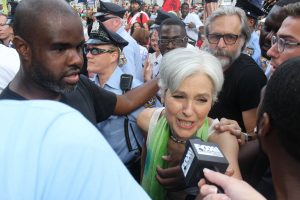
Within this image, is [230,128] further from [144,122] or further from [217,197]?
[217,197]

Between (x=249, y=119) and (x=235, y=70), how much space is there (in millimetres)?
397

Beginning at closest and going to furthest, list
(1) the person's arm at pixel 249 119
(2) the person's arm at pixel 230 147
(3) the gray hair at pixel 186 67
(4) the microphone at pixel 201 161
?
(4) the microphone at pixel 201 161, (2) the person's arm at pixel 230 147, (3) the gray hair at pixel 186 67, (1) the person's arm at pixel 249 119

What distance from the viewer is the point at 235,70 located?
2.53 m

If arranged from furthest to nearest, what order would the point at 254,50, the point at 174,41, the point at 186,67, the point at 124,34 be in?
the point at 124,34, the point at 254,50, the point at 174,41, the point at 186,67

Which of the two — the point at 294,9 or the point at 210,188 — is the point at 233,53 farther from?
the point at 210,188

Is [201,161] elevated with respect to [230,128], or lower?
elevated

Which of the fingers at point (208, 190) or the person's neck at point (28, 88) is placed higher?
the fingers at point (208, 190)

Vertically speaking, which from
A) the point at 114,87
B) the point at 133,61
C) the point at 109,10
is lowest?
the point at 133,61

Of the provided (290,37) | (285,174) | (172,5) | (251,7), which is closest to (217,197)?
(285,174)

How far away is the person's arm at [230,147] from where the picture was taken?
1548 mm

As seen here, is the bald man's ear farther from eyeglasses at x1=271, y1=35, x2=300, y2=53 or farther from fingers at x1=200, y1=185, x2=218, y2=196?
eyeglasses at x1=271, y1=35, x2=300, y2=53

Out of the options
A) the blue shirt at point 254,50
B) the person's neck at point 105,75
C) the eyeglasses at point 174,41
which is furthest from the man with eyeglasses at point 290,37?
the blue shirt at point 254,50

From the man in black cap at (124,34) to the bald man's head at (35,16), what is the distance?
7.62 ft

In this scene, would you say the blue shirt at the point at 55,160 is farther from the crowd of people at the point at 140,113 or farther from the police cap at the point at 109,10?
the police cap at the point at 109,10
